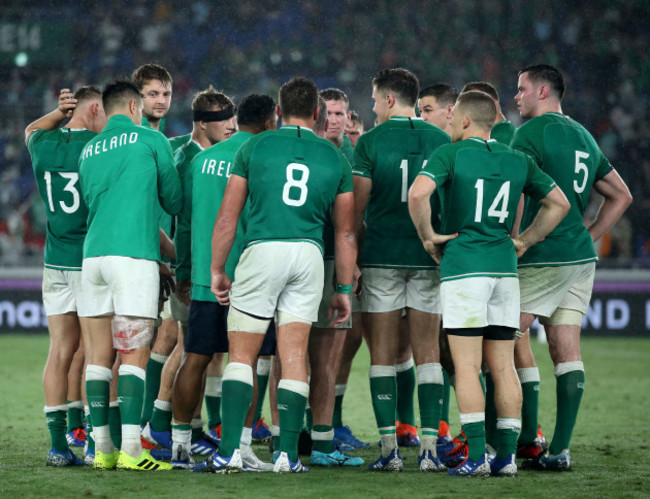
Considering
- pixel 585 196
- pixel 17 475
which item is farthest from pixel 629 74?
pixel 17 475

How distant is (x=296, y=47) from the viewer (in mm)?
19125

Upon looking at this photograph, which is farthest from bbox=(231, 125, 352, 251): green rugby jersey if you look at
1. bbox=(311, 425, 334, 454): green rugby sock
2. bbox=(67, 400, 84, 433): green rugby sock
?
bbox=(67, 400, 84, 433): green rugby sock

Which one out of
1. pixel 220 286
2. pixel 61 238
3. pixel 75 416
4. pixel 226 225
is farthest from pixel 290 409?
pixel 75 416

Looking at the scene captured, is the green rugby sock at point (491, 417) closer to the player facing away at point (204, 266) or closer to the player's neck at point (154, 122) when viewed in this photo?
the player facing away at point (204, 266)

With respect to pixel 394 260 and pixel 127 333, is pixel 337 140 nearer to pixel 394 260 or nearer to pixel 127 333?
pixel 394 260

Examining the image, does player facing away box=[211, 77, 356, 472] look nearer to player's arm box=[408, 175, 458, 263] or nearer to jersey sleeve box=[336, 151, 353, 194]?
jersey sleeve box=[336, 151, 353, 194]

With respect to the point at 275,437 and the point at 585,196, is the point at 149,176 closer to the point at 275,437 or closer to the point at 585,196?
the point at 275,437

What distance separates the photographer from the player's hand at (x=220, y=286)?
16.0 feet

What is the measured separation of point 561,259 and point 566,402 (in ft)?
2.71

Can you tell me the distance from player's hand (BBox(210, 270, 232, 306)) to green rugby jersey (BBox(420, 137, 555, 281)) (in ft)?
3.83

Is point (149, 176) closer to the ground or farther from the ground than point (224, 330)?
farther from the ground

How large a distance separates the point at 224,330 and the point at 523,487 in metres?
1.84

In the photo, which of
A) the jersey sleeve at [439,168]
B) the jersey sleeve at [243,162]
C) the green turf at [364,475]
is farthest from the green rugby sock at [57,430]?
the jersey sleeve at [439,168]

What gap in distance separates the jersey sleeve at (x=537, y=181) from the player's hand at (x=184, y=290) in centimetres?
212
